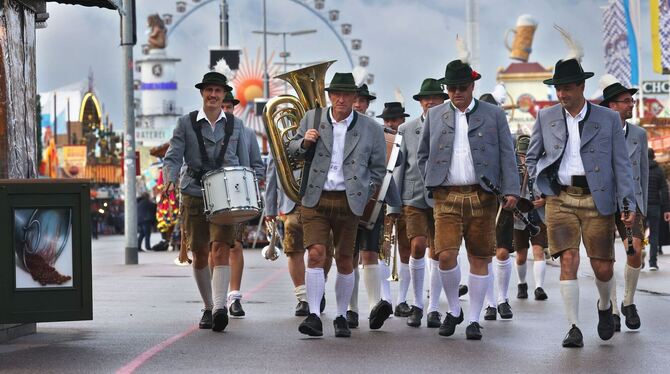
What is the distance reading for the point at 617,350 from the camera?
9.80m

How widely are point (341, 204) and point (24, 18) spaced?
9.00 ft

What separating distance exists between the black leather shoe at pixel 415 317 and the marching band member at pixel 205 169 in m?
1.47

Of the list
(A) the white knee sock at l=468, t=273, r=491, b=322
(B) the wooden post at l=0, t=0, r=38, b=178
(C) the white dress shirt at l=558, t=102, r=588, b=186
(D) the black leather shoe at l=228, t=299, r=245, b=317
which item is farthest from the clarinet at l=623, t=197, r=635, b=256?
(B) the wooden post at l=0, t=0, r=38, b=178

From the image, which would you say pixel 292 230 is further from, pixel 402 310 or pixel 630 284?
pixel 630 284

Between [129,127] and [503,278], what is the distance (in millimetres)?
14703

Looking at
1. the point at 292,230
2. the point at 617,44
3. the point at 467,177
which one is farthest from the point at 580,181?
the point at 617,44

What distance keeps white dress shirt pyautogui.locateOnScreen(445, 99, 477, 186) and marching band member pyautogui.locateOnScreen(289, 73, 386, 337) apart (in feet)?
1.88

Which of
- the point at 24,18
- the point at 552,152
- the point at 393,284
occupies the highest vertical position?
the point at 24,18

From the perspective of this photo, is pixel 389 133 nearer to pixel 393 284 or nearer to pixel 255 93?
pixel 393 284

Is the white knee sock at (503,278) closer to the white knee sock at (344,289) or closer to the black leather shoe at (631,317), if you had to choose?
the black leather shoe at (631,317)

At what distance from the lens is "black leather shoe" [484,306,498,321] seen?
12562mm

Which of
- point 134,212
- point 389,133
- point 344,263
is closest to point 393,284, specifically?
point 389,133

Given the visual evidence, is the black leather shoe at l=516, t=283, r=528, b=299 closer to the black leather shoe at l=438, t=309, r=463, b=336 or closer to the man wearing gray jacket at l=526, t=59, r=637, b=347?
the black leather shoe at l=438, t=309, r=463, b=336

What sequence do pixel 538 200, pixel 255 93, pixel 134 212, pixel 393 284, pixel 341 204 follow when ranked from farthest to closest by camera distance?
1. pixel 255 93
2. pixel 134 212
3. pixel 393 284
4. pixel 538 200
5. pixel 341 204
